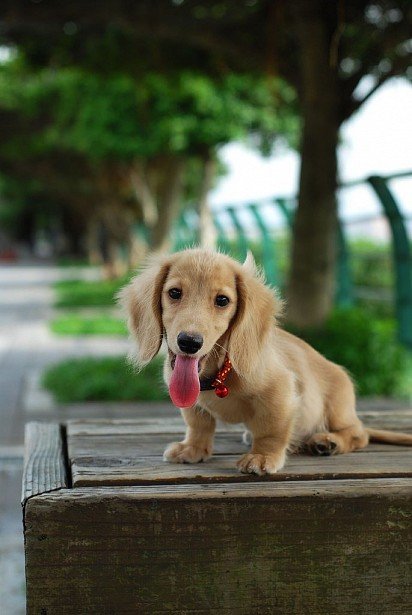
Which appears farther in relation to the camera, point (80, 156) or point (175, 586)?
point (80, 156)

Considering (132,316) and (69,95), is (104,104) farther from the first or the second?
(132,316)

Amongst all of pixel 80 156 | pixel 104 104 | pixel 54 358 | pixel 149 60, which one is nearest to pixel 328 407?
pixel 149 60

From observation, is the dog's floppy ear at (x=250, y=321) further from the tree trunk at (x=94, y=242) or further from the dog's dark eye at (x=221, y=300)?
the tree trunk at (x=94, y=242)

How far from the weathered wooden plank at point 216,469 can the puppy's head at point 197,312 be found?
0.29 m

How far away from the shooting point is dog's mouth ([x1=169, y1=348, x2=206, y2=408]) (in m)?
2.28

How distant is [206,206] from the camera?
1986cm

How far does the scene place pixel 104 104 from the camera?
18.0 metres

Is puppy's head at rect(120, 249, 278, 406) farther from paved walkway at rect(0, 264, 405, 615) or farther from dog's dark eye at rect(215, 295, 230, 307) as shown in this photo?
paved walkway at rect(0, 264, 405, 615)

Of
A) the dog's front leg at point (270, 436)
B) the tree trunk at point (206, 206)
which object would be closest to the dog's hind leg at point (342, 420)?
the dog's front leg at point (270, 436)

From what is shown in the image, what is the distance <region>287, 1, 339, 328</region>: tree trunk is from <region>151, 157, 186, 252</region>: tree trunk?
11951 millimetres

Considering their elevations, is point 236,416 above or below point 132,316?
below

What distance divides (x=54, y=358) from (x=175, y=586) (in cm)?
882

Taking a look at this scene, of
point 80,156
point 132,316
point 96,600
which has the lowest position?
point 96,600

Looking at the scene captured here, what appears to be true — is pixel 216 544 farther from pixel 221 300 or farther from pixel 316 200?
pixel 316 200
